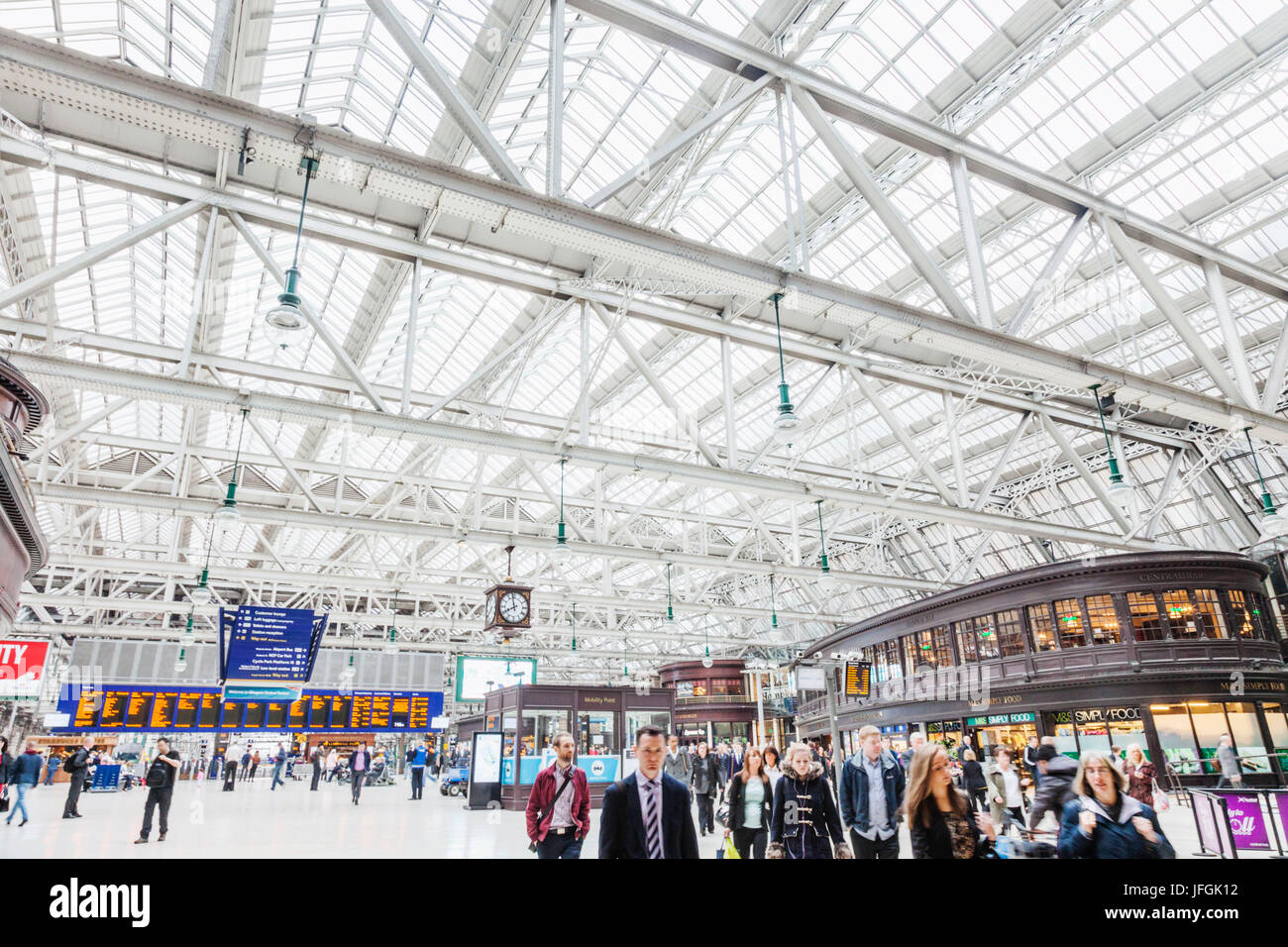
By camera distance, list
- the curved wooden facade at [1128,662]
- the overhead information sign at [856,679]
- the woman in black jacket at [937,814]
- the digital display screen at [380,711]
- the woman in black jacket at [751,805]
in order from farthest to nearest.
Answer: the digital display screen at [380,711] → the overhead information sign at [856,679] → the curved wooden facade at [1128,662] → the woman in black jacket at [751,805] → the woman in black jacket at [937,814]

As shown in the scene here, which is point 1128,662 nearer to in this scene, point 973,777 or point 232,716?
point 973,777


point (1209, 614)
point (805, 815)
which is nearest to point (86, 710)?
point (805, 815)

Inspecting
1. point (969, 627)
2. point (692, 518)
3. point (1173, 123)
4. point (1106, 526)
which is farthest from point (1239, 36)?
point (1106, 526)

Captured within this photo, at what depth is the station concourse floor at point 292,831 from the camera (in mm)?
10695

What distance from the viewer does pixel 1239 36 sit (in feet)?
37.5

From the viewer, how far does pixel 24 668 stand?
1372cm

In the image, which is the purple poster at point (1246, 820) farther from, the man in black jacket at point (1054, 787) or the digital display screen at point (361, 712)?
the digital display screen at point (361, 712)

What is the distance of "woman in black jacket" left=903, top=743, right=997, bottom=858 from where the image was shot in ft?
14.6

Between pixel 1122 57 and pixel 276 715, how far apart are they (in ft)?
112

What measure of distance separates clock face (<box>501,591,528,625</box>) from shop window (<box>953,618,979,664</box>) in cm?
1665

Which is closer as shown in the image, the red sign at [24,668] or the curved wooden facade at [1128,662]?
the red sign at [24,668]

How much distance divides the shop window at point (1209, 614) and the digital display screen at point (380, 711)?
2978 cm

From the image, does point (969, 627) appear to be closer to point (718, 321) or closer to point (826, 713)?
point (826, 713)

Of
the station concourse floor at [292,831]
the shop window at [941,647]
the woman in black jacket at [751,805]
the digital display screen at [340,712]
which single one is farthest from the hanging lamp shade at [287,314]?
the digital display screen at [340,712]
